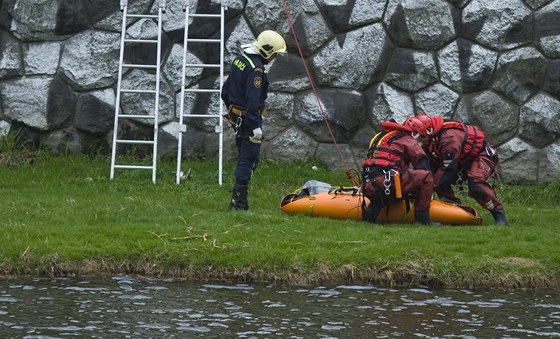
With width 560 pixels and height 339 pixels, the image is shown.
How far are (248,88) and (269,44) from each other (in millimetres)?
501

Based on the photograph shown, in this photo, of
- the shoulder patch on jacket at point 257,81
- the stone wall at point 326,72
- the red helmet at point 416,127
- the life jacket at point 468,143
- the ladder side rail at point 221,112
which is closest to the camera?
the shoulder patch on jacket at point 257,81

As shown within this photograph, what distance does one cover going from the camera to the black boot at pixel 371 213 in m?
12.0

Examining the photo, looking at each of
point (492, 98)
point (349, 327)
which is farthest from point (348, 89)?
point (349, 327)

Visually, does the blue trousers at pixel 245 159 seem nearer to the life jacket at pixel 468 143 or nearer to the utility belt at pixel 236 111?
the utility belt at pixel 236 111

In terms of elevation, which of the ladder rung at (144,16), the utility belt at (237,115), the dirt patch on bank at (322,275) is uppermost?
the ladder rung at (144,16)

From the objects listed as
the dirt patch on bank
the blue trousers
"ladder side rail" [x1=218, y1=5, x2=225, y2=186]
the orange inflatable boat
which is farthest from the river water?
"ladder side rail" [x1=218, y1=5, x2=225, y2=186]

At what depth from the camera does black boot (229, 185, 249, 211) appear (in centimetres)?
1220

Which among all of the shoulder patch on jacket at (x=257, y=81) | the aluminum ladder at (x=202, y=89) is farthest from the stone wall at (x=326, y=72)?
the shoulder patch on jacket at (x=257, y=81)

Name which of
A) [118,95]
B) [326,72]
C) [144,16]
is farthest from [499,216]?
[144,16]

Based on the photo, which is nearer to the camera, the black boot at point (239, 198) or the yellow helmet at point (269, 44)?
the yellow helmet at point (269, 44)

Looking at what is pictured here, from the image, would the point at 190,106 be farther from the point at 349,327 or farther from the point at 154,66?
the point at 349,327

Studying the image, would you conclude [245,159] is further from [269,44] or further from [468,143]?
[468,143]

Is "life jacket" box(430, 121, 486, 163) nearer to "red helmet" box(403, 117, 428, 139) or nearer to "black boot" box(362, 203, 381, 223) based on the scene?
"red helmet" box(403, 117, 428, 139)

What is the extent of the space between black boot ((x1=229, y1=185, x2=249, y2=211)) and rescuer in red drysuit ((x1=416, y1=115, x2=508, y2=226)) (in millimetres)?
1914
